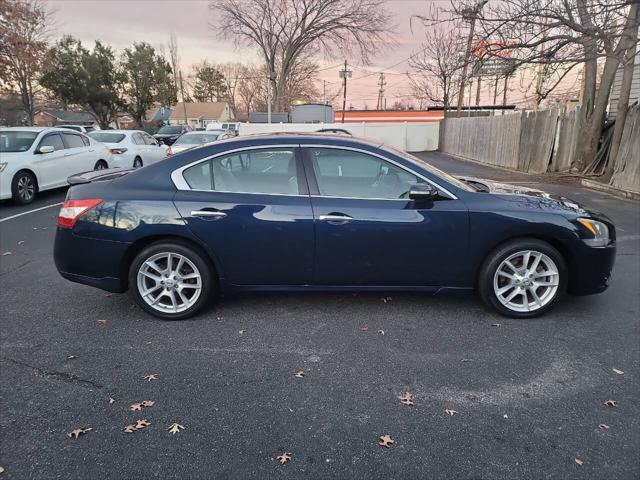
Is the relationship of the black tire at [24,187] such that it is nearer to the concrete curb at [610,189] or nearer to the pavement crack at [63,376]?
the pavement crack at [63,376]

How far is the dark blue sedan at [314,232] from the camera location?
155 inches

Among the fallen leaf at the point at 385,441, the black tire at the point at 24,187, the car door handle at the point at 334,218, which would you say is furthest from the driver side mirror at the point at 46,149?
the fallen leaf at the point at 385,441

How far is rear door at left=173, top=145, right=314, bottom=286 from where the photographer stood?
3.94 m

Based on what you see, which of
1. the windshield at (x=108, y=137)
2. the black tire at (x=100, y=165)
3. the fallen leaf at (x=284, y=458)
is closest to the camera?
the fallen leaf at (x=284, y=458)

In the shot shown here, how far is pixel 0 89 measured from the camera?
2683 centimetres

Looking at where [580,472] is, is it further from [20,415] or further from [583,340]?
[20,415]

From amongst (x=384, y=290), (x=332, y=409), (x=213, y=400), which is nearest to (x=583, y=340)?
(x=384, y=290)

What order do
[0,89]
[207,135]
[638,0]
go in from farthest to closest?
[0,89] → [207,135] → [638,0]

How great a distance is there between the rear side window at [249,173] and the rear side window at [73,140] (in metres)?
8.77

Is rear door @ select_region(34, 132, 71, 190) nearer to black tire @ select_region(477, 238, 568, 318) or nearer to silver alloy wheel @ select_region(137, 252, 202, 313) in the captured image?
silver alloy wheel @ select_region(137, 252, 202, 313)

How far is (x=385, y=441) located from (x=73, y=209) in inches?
125

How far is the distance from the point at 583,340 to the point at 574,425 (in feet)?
4.05

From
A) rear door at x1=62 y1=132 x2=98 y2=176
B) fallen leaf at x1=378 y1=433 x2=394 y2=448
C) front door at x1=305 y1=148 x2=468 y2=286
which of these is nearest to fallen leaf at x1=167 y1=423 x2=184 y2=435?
fallen leaf at x1=378 y1=433 x2=394 y2=448

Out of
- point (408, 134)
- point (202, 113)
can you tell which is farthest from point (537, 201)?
point (202, 113)
